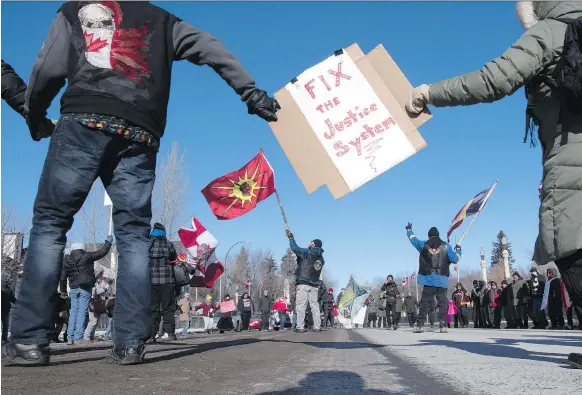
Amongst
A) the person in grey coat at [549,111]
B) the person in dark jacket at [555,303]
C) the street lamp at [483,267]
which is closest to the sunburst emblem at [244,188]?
the person in grey coat at [549,111]

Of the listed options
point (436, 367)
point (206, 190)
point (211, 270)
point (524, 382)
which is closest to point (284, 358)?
point (436, 367)

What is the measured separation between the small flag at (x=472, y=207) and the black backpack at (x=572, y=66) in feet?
30.6

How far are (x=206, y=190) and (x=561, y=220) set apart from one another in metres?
6.66

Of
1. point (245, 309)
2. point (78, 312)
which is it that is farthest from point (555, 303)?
point (78, 312)

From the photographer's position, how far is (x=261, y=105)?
3707 mm

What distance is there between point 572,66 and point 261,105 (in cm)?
197

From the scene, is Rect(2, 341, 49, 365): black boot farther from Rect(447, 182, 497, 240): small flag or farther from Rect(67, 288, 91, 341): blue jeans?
Rect(447, 182, 497, 240): small flag

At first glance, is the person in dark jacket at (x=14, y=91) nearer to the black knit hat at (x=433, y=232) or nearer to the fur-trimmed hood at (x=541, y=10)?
the fur-trimmed hood at (x=541, y=10)

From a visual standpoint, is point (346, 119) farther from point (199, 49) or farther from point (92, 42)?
point (92, 42)

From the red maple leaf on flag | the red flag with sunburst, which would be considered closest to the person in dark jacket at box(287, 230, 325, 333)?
the red flag with sunburst

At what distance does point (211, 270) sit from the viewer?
15953 mm

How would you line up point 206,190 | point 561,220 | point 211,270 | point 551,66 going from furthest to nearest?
point 211,270
point 206,190
point 551,66
point 561,220

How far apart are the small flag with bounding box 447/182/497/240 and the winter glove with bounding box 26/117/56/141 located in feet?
32.6

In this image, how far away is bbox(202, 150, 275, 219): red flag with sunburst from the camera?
880cm
